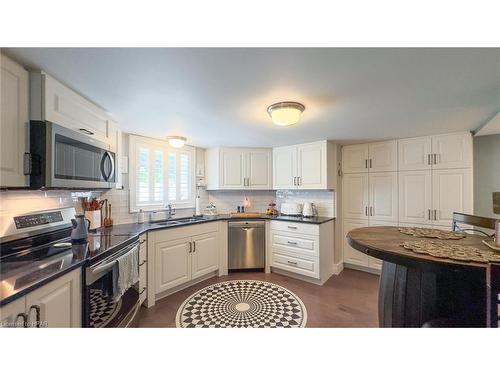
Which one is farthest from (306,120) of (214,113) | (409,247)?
(409,247)

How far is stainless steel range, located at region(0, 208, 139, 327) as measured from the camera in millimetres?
956

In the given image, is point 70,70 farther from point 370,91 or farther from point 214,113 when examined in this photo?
point 370,91

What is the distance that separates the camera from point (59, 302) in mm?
983

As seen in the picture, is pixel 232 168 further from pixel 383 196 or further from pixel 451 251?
pixel 451 251

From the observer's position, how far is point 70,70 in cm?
115

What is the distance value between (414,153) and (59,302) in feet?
12.5

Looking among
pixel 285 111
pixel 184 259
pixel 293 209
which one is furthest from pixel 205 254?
pixel 285 111

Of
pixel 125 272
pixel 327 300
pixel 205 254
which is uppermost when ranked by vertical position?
pixel 125 272

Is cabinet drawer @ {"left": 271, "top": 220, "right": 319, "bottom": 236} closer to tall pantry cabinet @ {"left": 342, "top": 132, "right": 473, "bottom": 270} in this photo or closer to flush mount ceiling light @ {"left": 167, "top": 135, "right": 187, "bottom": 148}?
tall pantry cabinet @ {"left": 342, "top": 132, "right": 473, "bottom": 270}

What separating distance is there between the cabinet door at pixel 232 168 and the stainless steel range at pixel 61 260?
1.86 metres

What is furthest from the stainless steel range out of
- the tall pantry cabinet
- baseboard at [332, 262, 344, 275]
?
the tall pantry cabinet

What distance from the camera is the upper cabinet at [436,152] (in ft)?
7.89

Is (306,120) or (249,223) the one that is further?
(249,223)
